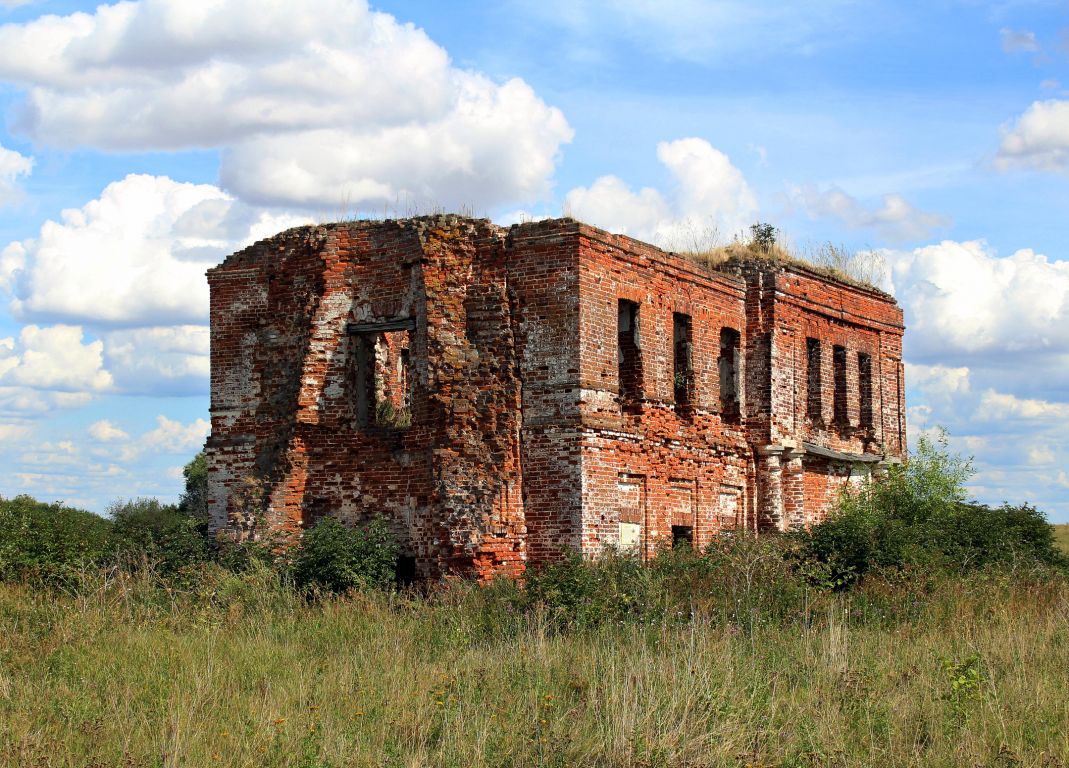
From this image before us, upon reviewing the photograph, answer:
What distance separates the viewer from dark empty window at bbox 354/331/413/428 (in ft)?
60.4

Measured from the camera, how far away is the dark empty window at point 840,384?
24547mm

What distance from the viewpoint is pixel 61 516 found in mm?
17734

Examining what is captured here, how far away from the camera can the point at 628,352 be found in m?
18.8

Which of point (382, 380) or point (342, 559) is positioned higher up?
point (382, 380)

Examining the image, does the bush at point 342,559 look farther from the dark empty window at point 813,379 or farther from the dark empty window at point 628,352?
the dark empty window at point 813,379

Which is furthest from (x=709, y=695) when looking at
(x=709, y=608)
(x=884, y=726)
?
(x=709, y=608)

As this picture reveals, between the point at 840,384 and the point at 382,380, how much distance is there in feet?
33.4

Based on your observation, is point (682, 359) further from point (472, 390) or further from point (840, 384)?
point (840, 384)

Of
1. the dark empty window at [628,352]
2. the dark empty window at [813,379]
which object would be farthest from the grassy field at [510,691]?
the dark empty window at [813,379]

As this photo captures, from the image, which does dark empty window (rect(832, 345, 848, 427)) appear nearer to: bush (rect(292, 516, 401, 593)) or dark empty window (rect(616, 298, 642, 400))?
dark empty window (rect(616, 298, 642, 400))

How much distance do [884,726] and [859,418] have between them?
1645 centimetres

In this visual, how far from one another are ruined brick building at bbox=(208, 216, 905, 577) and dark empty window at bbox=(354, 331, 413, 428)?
35mm

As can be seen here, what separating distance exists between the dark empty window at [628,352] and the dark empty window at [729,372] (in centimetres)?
349

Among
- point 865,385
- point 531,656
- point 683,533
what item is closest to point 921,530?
point 683,533
